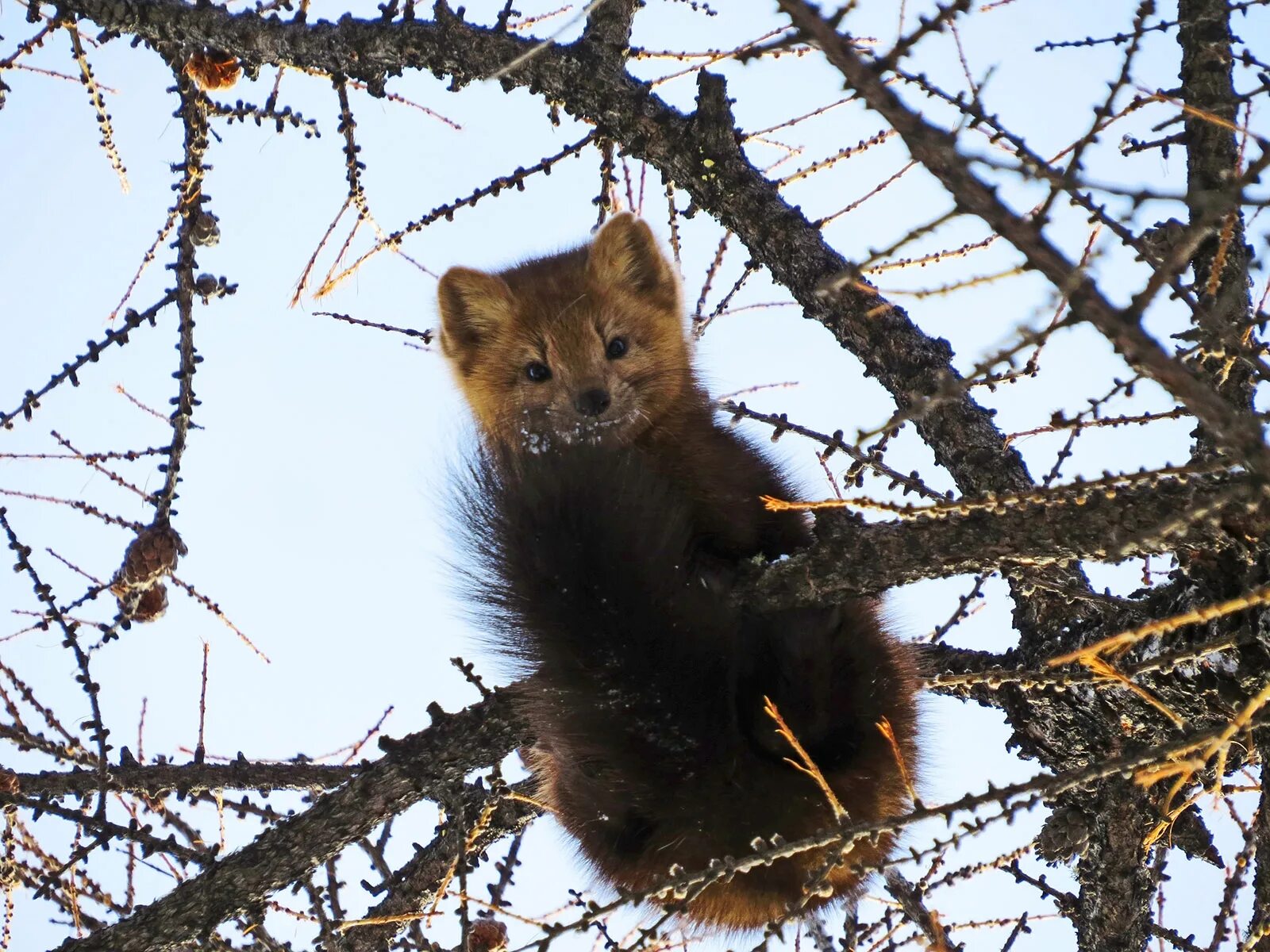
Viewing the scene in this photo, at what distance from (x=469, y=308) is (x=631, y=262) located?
2.17 feet

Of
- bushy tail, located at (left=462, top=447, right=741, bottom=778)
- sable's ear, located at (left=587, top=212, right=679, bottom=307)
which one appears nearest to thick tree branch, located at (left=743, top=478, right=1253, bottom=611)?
bushy tail, located at (left=462, top=447, right=741, bottom=778)

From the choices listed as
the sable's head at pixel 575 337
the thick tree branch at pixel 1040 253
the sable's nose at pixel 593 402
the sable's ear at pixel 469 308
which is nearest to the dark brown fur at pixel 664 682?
the sable's nose at pixel 593 402

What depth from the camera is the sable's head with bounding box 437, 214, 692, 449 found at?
3.92 m

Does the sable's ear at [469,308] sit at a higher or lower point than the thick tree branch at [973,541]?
higher

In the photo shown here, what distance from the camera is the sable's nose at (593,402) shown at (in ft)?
12.5

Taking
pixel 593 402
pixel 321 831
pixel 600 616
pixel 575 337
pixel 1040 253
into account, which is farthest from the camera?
pixel 575 337

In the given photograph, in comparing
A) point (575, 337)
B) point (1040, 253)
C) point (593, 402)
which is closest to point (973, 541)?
point (1040, 253)

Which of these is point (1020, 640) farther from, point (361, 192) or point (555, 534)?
point (361, 192)

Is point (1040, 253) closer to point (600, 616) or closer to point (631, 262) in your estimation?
point (600, 616)

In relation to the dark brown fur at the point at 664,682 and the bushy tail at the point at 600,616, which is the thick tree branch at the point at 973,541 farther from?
the bushy tail at the point at 600,616

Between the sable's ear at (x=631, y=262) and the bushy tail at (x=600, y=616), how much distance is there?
6.49ft

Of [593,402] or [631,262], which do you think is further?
[631,262]

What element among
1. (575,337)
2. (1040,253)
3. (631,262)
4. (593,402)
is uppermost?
(631,262)

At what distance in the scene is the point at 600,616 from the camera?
2398 millimetres
